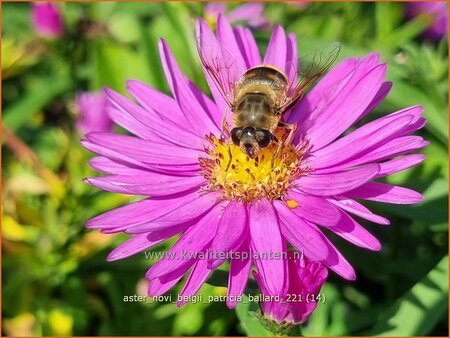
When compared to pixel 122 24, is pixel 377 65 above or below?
below

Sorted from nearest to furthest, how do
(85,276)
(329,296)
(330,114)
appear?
(330,114) < (329,296) < (85,276)

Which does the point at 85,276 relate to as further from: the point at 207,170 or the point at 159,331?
the point at 207,170

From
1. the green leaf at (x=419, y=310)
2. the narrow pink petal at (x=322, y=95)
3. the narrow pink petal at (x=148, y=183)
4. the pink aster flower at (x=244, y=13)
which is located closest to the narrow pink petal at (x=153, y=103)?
the narrow pink petal at (x=148, y=183)

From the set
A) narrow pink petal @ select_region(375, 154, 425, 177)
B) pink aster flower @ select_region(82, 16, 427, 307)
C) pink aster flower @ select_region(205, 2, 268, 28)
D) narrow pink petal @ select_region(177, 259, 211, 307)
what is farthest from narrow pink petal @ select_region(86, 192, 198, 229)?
pink aster flower @ select_region(205, 2, 268, 28)

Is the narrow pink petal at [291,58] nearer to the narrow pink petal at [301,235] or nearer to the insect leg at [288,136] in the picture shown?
the insect leg at [288,136]

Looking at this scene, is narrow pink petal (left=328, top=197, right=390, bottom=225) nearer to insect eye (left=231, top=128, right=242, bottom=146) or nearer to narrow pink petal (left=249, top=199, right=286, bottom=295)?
narrow pink petal (left=249, top=199, right=286, bottom=295)

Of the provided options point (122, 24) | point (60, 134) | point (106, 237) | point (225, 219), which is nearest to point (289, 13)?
point (122, 24)
